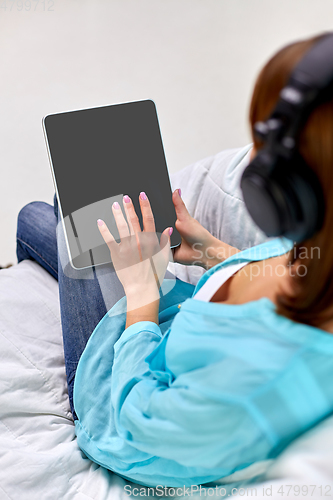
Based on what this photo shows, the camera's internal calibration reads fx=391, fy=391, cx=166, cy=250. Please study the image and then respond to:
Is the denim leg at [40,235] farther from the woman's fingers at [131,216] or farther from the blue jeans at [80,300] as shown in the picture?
the woman's fingers at [131,216]

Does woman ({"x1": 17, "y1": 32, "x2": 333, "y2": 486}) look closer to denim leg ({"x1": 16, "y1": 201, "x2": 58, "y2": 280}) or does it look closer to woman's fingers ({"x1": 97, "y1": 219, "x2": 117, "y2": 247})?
woman's fingers ({"x1": 97, "y1": 219, "x2": 117, "y2": 247})

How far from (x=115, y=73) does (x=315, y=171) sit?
1281 mm

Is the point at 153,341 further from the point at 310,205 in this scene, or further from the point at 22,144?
the point at 22,144

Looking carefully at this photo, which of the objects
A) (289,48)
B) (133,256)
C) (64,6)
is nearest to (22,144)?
(64,6)

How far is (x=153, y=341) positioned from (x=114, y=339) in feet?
0.39

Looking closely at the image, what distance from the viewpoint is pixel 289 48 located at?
334 millimetres

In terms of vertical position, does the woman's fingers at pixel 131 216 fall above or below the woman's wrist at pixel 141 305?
above

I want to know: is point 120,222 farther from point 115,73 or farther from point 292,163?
point 115,73

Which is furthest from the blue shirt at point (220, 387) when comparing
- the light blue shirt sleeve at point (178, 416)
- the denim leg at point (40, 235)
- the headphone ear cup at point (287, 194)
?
the denim leg at point (40, 235)

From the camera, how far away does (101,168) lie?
0.67 metres

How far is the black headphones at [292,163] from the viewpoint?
0.96 ft

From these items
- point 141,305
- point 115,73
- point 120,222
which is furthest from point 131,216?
point 115,73

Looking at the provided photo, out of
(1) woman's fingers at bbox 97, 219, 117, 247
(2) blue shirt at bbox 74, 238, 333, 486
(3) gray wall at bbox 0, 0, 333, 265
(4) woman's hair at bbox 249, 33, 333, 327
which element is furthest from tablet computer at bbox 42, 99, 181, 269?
(3) gray wall at bbox 0, 0, 333, 265

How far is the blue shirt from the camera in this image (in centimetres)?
37
